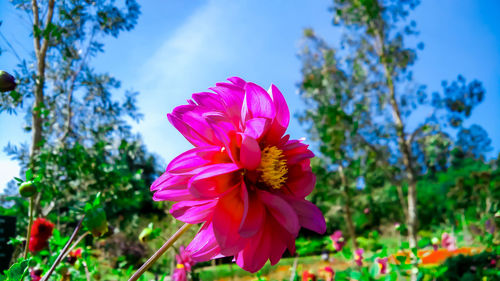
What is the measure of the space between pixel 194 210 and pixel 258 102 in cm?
23

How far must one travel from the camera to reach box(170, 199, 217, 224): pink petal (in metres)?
0.54

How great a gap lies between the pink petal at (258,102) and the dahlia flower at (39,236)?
4.42ft

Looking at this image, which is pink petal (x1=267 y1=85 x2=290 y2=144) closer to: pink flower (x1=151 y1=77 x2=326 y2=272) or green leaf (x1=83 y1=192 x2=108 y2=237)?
pink flower (x1=151 y1=77 x2=326 y2=272)

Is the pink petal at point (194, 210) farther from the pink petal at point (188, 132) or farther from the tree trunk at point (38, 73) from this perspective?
the tree trunk at point (38, 73)

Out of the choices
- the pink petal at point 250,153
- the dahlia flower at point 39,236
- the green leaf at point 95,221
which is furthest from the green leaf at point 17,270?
the dahlia flower at point 39,236

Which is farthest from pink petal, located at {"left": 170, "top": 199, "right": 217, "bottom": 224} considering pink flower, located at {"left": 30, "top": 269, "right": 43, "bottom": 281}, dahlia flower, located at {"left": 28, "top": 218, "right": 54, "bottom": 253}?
dahlia flower, located at {"left": 28, "top": 218, "right": 54, "bottom": 253}

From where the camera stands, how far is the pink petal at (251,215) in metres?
0.52

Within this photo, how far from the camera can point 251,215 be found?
1.84 ft

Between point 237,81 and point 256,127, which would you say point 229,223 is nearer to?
point 256,127

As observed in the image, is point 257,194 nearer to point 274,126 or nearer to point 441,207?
point 274,126

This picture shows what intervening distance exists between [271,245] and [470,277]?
7.68 feet

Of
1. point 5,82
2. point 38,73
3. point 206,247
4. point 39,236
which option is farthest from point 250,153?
point 38,73

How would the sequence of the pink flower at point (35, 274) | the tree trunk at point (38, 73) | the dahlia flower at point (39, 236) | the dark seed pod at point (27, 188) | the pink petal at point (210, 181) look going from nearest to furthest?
1. the pink petal at point (210, 181)
2. the dark seed pod at point (27, 188)
3. the pink flower at point (35, 274)
4. the dahlia flower at point (39, 236)
5. the tree trunk at point (38, 73)

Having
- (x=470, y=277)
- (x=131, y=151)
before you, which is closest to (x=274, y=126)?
(x=470, y=277)
